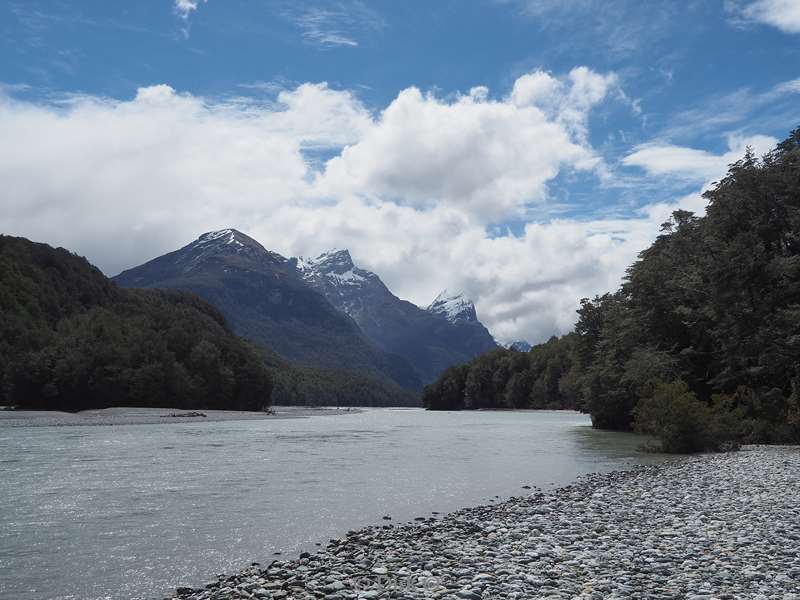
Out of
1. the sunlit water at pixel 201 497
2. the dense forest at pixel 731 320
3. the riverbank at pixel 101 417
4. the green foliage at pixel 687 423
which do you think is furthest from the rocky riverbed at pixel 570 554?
the riverbank at pixel 101 417

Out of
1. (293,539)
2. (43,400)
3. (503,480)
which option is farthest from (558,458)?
(43,400)

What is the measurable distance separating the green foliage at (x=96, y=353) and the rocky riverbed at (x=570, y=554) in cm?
11073

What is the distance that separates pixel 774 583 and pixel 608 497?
11647 millimetres

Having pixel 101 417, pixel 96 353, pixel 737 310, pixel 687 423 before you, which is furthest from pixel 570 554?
pixel 96 353

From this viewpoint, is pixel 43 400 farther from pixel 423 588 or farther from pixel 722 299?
pixel 423 588

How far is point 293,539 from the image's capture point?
1797 centimetres

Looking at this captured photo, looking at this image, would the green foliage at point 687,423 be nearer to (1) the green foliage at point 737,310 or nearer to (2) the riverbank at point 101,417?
(1) the green foliage at point 737,310

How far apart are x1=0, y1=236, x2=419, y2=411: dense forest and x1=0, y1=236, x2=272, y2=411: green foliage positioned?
18 cm

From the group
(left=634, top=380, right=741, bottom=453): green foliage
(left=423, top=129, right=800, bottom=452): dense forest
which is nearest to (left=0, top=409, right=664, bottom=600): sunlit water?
(left=634, top=380, right=741, bottom=453): green foliage

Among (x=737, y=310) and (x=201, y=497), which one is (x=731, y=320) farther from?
(x=201, y=497)

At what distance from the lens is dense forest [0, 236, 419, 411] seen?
113812 mm

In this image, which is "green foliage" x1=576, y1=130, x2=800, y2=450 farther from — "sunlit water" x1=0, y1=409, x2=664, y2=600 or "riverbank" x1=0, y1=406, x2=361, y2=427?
"riverbank" x1=0, y1=406, x2=361, y2=427

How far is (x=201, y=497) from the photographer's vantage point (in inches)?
979

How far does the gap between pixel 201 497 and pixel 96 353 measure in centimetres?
10388
